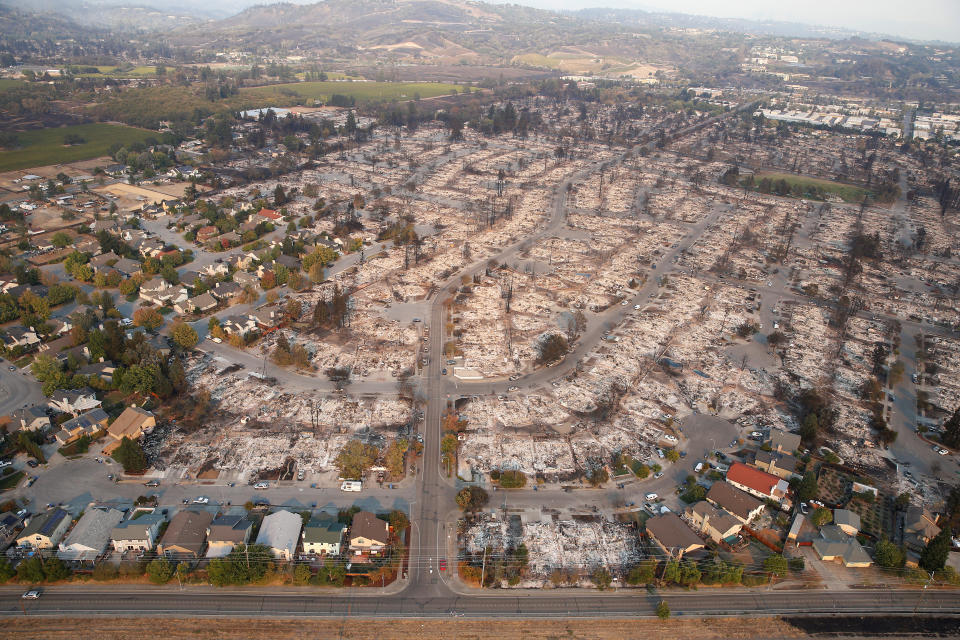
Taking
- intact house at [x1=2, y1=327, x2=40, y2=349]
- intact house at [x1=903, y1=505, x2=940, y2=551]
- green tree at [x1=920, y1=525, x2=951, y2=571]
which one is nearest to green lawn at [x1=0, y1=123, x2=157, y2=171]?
intact house at [x1=2, y1=327, x2=40, y2=349]

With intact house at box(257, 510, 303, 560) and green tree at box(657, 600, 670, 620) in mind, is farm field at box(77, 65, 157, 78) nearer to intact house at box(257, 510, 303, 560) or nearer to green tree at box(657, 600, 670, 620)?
intact house at box(257, 510, 303, 560)

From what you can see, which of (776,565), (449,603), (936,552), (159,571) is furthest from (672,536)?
(159,571)

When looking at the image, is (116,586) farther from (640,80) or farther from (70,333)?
(640,80)

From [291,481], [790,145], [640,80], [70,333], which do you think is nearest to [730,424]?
[291,481]

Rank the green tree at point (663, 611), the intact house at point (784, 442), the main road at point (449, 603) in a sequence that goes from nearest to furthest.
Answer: the main road at point (449, 603) < the green tree at point (663, 611) < the intact house at point (784, 442)

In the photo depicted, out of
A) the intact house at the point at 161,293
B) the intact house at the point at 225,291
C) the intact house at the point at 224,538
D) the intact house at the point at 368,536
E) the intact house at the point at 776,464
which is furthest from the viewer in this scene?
the intact house at the point at 225,291

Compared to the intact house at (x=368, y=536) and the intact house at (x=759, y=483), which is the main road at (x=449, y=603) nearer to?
the intact house at (x=368, y=536)

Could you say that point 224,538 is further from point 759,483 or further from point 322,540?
point 759,483

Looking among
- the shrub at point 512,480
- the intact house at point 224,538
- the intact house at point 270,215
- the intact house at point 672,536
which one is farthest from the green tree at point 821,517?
the intact house at point 270,215
